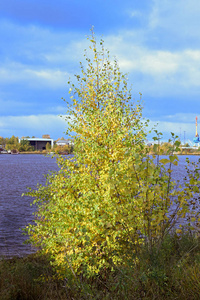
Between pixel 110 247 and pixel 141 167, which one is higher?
pixel 141 167

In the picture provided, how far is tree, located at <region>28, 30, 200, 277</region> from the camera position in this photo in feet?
21.7

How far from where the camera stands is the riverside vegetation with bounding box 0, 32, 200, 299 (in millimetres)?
6316

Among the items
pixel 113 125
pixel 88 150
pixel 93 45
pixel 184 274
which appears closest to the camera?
pixel 184 274

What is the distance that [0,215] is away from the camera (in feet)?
85.9

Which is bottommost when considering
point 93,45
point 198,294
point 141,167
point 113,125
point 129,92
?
point 198,294

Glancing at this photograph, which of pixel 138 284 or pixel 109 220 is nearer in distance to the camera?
pixel 138 284

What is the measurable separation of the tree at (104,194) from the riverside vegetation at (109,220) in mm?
32

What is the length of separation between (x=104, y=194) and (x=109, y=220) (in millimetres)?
712

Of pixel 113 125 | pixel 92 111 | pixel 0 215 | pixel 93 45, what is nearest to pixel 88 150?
pixel 113 125

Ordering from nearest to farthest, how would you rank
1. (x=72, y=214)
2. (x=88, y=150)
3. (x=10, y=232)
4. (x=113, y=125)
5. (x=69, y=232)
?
(x=72, y=214) → (x=69, y=232) → (x=88, y=150) → (x=113, y=125) → (x=10, y=232)

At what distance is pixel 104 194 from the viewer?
7.50 metres

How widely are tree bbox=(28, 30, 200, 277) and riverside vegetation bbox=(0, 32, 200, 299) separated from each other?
0.11 feet

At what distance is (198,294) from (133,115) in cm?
738

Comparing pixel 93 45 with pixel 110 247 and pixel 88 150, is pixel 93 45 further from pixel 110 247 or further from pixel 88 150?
pixel 110 247
